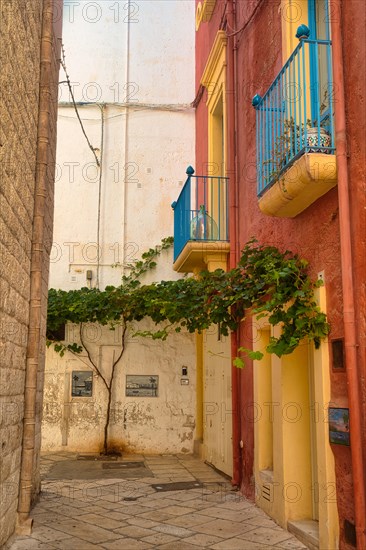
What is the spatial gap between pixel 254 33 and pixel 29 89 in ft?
11.3

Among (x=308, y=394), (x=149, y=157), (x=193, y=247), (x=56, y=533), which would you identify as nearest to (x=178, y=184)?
(x=149, y=157)

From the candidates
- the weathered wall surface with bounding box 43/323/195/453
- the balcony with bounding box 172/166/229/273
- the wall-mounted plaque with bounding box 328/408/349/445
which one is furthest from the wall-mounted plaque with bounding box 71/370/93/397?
the wall-mounted plaque with bounding box 328/408/349/445

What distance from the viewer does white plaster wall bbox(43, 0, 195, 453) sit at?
10789 mm

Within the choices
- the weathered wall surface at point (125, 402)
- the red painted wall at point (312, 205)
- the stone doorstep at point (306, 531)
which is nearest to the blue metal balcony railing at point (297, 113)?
the red painted wall at point (312, 205)

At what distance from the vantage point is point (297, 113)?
18.2 ft

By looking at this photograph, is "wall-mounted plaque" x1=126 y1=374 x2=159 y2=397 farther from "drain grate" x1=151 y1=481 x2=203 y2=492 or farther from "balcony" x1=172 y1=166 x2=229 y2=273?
"drain grate" x1=151 y1=481 x2=203 y2=492

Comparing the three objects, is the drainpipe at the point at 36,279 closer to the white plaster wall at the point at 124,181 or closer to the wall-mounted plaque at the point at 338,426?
A: the wall-mounted plaque at the point at 338,426

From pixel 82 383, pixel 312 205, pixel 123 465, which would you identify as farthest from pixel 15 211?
pixel 82 383

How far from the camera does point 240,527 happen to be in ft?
18.8

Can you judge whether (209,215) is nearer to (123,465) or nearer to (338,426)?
(123,465)

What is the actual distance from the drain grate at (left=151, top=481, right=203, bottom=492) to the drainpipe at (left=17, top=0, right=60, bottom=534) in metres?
2.17

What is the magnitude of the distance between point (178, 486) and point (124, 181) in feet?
21.4

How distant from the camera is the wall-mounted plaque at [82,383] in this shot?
10828mm

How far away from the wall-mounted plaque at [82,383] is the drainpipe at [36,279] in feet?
15.7
